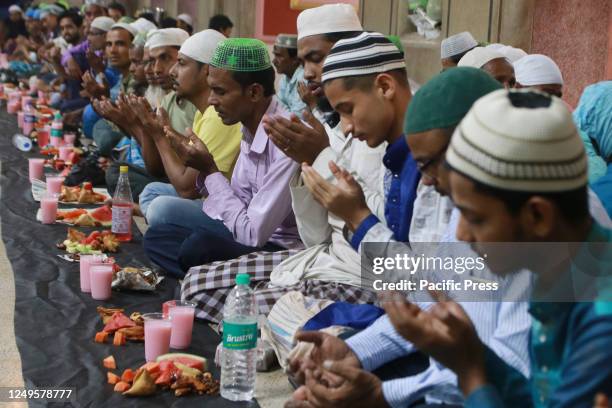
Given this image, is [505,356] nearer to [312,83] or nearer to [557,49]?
[312,83]

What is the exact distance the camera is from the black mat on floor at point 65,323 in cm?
312

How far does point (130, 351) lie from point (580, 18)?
12.1 feet

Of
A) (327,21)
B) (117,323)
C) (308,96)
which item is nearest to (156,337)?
(117,323)

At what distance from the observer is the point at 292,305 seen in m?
3.29

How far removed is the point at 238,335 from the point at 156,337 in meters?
0.50

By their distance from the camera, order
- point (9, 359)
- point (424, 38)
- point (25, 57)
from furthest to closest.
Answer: point (25, 57), point (424, 38), point (9, 359)

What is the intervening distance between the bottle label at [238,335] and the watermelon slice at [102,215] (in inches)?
111

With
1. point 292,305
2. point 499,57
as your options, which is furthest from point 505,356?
point 499,57

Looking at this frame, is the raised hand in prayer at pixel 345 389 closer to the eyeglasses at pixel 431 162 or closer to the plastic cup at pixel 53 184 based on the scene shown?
the eyeglasses at pixel 431 162

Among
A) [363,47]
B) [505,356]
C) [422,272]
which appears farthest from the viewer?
[363,47]

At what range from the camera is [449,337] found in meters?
1.84

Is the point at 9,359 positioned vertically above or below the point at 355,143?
below

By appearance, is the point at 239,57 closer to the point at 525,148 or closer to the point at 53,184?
the point at 53,184

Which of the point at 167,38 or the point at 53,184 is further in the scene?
the point at 167,38
